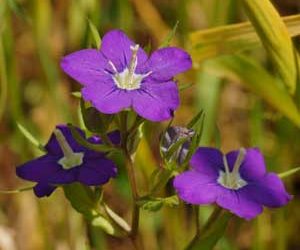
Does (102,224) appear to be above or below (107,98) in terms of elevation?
below

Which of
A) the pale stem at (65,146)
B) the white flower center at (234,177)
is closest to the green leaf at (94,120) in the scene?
the pale stem at (65,146)

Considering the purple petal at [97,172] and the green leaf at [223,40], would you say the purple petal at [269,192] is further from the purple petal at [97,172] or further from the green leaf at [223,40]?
the green leaf at [223,40]

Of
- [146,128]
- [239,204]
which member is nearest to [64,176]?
[239,204]

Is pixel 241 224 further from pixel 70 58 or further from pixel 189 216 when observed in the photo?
pixel 70 58

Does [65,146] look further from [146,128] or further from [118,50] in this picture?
[146,128]

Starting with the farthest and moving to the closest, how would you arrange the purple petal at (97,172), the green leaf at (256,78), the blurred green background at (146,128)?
the blurred green background at (146,128)
the green leaf at (256,78)
the purple petal at (97,172)

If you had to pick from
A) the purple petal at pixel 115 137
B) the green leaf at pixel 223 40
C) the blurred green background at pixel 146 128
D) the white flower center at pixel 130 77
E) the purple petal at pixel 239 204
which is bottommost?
the blurred green background at pixel 146 128

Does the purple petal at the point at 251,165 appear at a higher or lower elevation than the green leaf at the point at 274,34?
lower
